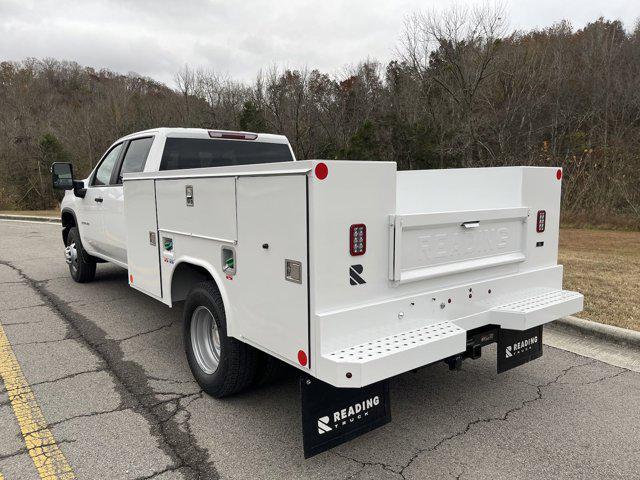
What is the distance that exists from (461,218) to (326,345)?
1.32 metres

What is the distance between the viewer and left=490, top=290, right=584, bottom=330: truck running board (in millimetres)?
3377

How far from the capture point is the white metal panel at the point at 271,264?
263 centimetres

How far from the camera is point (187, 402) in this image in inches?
148

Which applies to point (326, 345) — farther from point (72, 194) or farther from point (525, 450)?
point (72, 194)

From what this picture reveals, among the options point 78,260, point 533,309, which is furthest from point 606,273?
point 78,260

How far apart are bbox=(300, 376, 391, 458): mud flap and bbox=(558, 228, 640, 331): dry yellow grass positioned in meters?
3.49

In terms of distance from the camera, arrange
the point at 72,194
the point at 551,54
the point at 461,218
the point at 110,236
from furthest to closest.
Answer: the point at 551,54 → the point at 72,194 → the point at 110,236 → the point at 461,218

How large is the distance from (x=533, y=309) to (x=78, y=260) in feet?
21.8

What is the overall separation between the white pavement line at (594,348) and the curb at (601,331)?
35 millimetres

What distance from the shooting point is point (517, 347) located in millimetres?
3684

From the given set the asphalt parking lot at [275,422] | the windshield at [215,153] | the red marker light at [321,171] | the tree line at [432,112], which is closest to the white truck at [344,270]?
the red marker light at [321,171]

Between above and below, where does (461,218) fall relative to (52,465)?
above

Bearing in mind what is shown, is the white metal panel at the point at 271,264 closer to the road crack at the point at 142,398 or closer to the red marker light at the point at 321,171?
the red marker light at the point at 321,171

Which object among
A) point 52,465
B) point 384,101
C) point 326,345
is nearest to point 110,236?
point 52,465
